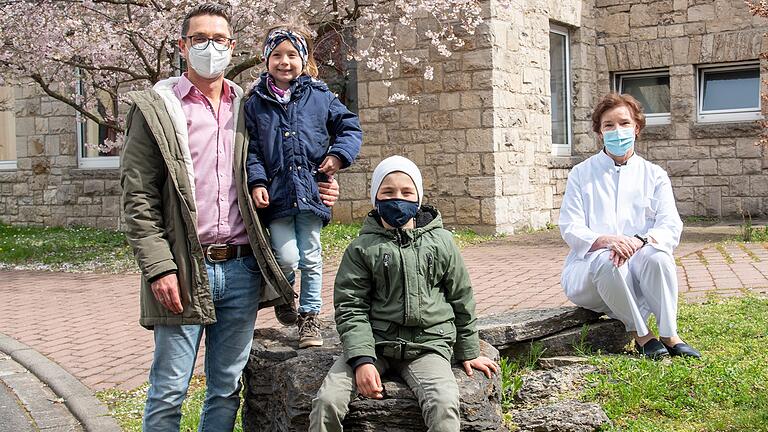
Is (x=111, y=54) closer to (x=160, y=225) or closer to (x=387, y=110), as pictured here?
(x=387, y=110)

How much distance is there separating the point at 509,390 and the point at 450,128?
7991mm

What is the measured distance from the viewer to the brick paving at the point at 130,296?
251 inches

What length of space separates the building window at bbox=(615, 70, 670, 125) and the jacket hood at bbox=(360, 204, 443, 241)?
11.4 meters

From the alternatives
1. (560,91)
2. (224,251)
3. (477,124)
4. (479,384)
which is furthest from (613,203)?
(560,91)

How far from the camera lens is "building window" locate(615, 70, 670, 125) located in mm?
14266

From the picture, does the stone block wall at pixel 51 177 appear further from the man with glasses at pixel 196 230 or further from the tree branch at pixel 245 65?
the man with glasses at pixel 196 230

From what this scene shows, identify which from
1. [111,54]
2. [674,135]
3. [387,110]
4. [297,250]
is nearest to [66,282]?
[111,54]

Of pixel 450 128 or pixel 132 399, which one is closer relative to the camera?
pixel 132 399

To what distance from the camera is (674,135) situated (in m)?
13.9

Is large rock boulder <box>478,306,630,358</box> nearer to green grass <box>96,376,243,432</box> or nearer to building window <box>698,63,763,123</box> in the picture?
green grass <box>96,376,243,432</box>

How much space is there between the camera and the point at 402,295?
3.54 m

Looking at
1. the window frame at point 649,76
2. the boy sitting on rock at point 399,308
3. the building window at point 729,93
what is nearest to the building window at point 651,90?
the window frame at point 649,76

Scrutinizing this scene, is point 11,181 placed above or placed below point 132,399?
above

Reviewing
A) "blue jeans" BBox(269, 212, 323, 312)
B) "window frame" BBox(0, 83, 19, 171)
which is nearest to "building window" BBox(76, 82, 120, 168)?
"window frame" BBox(0, 83, 19, 171)
